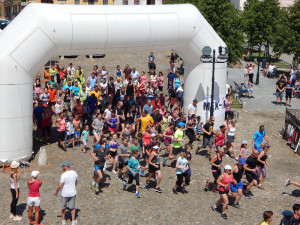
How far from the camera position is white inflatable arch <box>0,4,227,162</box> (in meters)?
15.4

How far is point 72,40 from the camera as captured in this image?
16.5 meters

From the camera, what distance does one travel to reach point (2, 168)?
51.0ft

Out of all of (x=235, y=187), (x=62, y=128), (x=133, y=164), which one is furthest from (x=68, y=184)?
(x=62, y=128)

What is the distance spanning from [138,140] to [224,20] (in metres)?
14.3

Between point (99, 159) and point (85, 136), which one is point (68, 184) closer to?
point (99, 159)

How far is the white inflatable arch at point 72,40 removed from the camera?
15.4 metres

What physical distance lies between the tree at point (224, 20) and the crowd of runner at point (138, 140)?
Result: 5262mm

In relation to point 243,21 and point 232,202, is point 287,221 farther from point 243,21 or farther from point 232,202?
point 243,21

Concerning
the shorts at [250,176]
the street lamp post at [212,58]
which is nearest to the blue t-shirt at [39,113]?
the street lamp post at [212,58]

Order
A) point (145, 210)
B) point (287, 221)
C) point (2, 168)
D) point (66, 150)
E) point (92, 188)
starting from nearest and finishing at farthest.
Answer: point (287, 221) → point (145, 210) → point (92, 188) → point (2, 168) → point (66, 150)

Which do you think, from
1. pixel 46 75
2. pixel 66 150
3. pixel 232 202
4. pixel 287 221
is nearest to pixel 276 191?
pixel 232 202

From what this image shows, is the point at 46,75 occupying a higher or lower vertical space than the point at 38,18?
lower

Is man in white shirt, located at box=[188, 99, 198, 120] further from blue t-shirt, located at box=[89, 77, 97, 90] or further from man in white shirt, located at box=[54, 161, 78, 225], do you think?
man in white shirt, located at box=[54, 161, 78, 225]

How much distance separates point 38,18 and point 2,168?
572cm
